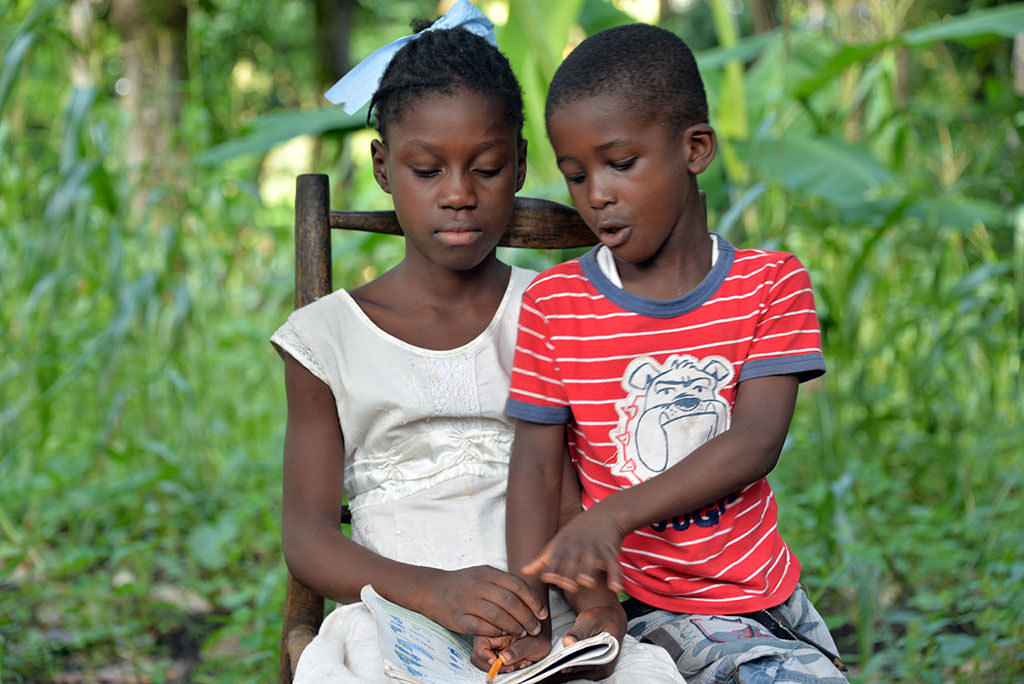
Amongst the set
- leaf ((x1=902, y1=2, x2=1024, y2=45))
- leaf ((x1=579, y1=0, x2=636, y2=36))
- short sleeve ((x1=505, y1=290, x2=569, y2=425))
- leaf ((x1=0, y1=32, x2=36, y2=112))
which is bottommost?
short sleeve ((x1=505, y1=290, x2=569, y2=425))

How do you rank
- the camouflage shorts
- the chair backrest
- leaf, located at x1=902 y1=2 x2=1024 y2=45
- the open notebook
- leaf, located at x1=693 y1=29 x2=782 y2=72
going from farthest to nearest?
leaf, located at x1=693 y1=29 x2=782 y2=72 → leaf, located at x1=902 y1=2 x2=1024 y2=45 → the chair backrest → the camouflage shorts → the open notebook

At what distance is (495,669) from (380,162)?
0.74m

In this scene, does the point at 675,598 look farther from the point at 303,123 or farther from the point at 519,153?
the point at 303,123

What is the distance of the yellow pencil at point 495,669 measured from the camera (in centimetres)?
113

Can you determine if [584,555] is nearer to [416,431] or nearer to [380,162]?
[416,431]

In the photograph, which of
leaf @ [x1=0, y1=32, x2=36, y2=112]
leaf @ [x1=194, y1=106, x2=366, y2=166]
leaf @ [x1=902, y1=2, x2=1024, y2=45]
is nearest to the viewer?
leaf @ [x1=0, y1=32, x2=36, y2=112]

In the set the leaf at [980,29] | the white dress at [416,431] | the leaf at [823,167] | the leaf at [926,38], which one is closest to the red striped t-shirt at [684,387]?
the white dress at [416,431]

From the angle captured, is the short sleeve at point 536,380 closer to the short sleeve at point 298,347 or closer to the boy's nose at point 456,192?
the boy's nose at point 456,192

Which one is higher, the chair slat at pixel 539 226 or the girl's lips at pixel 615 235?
the chair slat at pixel 539 226

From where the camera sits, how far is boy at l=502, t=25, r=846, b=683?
1.21m

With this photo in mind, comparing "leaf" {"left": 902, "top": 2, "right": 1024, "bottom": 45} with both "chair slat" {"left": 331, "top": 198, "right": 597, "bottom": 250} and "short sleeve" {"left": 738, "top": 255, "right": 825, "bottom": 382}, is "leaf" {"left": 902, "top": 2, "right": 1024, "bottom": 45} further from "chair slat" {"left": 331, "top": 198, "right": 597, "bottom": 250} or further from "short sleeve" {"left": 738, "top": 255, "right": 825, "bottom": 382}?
"short sleeve" {"left": 738, "top": 255, "right": 825, "bottom": 382}

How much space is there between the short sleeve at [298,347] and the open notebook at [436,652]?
328 mm

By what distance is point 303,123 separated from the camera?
329 cm

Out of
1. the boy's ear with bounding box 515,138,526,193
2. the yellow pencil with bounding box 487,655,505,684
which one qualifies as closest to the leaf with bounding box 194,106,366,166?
the boy's ear with bounding box 515,138,526,193
